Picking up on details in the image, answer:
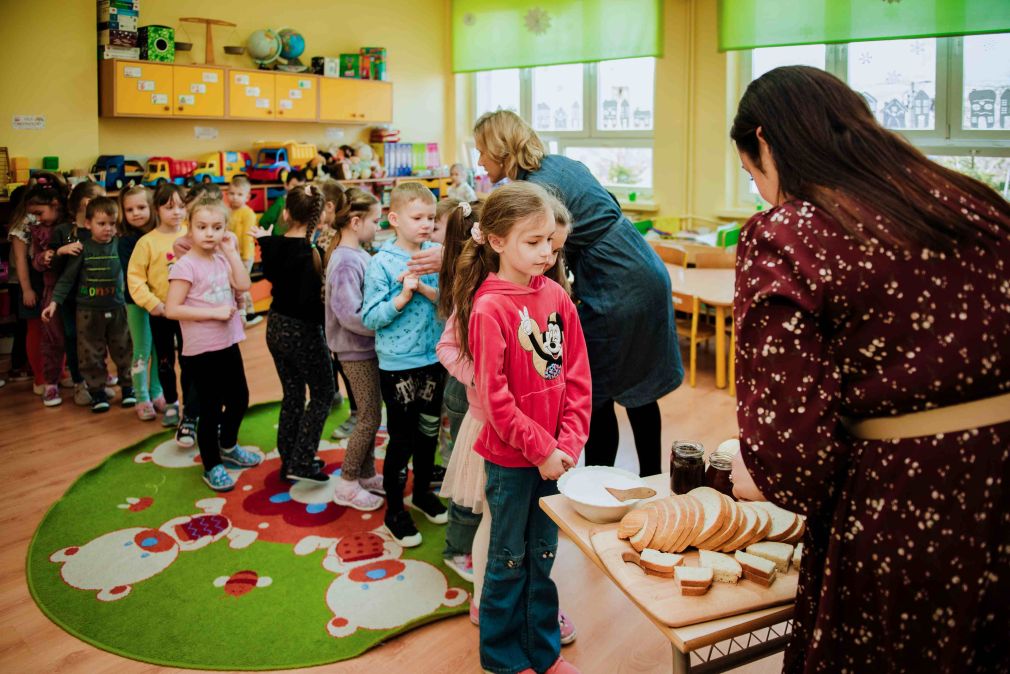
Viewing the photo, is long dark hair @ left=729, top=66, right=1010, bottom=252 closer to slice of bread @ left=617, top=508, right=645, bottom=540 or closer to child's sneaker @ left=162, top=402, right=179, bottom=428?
slice of bread @ left=617, top=508, right=645, bottom=540

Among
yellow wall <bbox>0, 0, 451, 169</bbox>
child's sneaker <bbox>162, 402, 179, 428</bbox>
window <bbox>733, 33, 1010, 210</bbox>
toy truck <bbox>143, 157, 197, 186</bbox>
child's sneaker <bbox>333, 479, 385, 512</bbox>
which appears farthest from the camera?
toy truck <bbox>143, 157, 197, 186</bbox>

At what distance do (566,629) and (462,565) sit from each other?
1.52 feet

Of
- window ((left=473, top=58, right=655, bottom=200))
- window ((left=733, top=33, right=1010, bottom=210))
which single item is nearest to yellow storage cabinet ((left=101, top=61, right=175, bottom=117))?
window ((left=473, top=58, right=655, bottom=200))

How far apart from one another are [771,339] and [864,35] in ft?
18.3

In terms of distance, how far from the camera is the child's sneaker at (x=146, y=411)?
4.15m

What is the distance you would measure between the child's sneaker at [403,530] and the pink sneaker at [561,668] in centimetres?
85

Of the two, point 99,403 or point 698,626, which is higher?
point 698,626

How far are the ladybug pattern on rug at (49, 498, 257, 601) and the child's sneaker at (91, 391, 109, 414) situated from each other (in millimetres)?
1471

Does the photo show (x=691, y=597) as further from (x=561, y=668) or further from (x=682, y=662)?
(x=561, y=668)

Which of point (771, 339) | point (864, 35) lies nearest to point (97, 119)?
point (864, 35)

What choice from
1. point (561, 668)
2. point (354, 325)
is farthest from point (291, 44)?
point (561, 668)

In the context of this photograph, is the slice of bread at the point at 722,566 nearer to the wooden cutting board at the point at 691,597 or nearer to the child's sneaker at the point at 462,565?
the wooden cutting board at the point at 691,597

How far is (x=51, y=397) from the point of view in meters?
4.41

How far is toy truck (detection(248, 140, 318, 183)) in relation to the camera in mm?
6617
